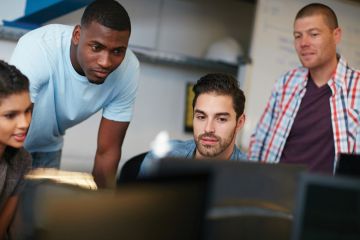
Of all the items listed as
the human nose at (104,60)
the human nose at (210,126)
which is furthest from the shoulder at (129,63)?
the human nose at (210,126)

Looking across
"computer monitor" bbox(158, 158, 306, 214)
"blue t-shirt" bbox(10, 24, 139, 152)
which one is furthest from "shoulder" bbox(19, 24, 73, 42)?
"computer monitor" bbox(158, 158, 306, 214)

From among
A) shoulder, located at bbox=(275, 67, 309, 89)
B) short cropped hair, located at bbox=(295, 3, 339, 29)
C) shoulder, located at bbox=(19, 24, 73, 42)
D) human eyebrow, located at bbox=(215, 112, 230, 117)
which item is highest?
short cropped hair, located at bbox=(295, 3, 339, 29)

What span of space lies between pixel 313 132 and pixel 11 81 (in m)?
1.33

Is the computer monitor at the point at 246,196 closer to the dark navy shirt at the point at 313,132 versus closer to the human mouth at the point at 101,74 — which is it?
the human mouth at the point at 101,74

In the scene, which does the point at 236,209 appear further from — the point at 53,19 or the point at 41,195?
the point at 53,19

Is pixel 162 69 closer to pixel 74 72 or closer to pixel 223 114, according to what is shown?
pixel 223 114

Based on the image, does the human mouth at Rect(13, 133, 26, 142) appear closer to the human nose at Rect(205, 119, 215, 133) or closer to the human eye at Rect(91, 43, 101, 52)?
the human eye at Rect(91, 43, 101, 52)

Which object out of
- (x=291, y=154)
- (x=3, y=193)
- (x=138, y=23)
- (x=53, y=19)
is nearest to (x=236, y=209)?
(x=3, y=193)

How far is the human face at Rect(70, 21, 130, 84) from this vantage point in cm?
145

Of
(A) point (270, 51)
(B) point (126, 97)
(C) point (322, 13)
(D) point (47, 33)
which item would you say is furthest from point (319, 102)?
(D) point (47, 33)

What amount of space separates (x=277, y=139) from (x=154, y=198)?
4.73 feet

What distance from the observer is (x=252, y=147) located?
2283mm

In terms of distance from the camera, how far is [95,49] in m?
1.46

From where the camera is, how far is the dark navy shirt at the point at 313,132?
6.72 feet
